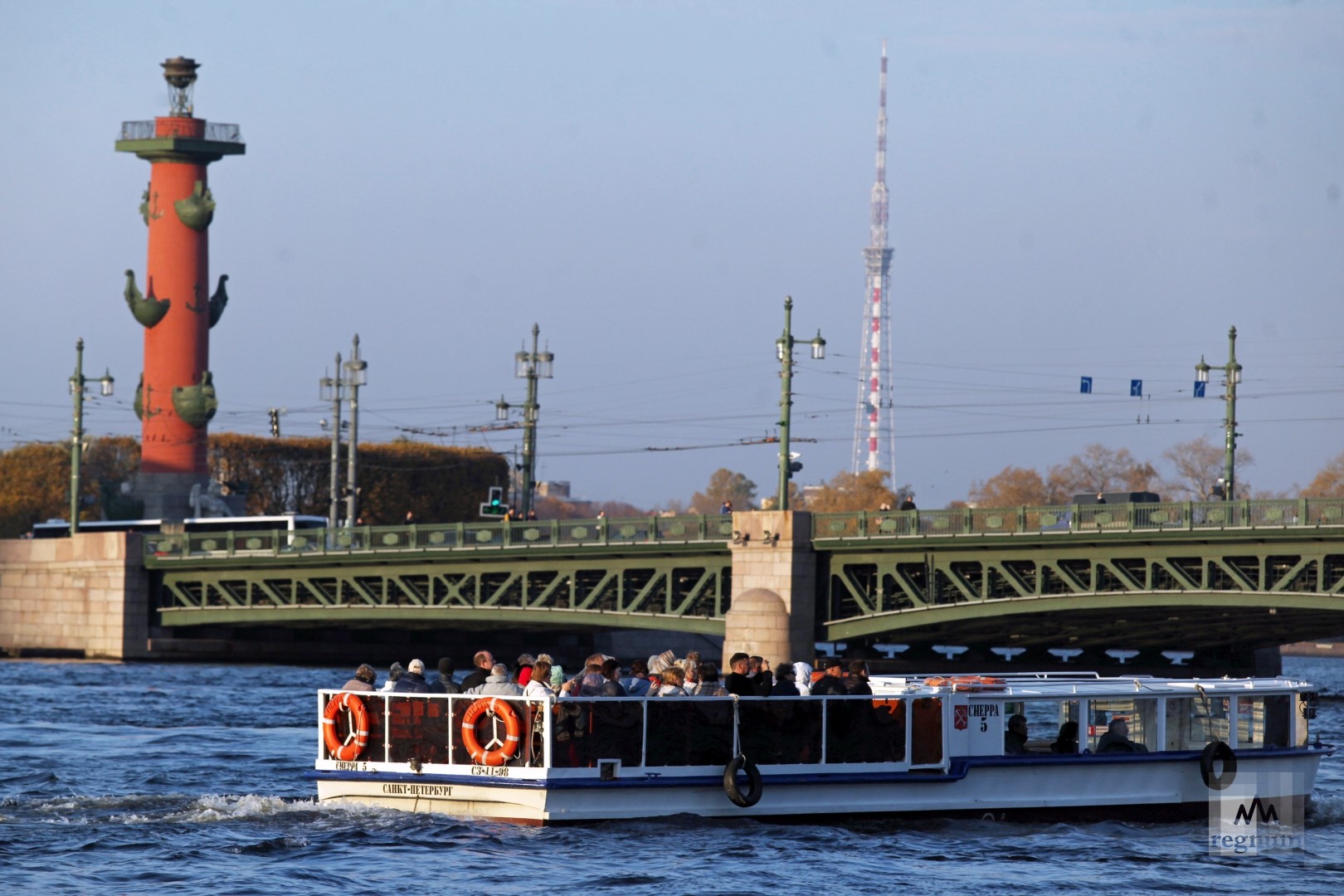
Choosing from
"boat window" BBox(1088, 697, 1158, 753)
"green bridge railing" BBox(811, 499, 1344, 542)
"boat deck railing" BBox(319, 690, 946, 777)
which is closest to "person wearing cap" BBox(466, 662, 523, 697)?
"boat deck railing" BBox(319, 690, 946, 777)

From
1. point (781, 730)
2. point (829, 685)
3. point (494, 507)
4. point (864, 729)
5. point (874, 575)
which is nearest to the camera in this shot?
point (781, 730)

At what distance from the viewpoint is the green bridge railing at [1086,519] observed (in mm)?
43531

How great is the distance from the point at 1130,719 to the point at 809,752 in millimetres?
4563

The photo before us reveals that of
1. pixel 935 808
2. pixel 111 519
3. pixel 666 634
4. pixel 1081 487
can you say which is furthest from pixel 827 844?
pixel 1081 487

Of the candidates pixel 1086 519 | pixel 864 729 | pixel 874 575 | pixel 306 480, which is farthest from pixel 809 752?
pixel 306 480

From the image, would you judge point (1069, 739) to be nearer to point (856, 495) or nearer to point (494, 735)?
point (494, 735)

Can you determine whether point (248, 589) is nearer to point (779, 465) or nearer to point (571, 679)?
point (779, 465)

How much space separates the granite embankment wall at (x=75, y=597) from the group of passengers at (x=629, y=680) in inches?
1800

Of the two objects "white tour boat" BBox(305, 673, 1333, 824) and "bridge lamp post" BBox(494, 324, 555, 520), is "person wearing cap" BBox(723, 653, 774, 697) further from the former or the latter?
"bridge lamp post" BBox(494, 324, 555, 520)

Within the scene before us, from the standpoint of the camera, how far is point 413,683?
22.8 metres

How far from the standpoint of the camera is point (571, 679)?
2222 cm

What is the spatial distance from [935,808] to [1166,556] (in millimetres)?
23553

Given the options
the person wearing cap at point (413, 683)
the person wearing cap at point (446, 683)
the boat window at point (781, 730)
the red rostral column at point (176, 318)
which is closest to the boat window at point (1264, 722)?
the boat window at point (781, 730)

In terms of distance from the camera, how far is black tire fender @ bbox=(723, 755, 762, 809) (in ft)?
72.8
